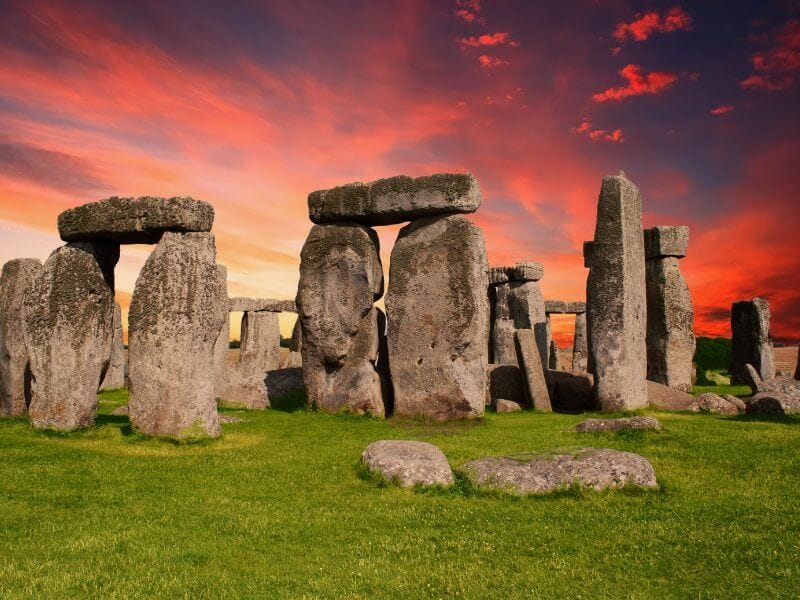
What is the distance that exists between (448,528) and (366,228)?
36.5 feet

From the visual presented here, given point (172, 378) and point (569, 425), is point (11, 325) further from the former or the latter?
point (569, 425)

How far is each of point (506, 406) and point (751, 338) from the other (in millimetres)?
13276

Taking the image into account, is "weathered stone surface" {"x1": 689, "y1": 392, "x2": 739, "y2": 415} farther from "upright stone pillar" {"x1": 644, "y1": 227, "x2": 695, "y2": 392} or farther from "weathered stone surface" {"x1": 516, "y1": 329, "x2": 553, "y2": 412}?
"upright stone pillar" {"x1": 644, "y1": 227, "x2": 695, "y2": 392}

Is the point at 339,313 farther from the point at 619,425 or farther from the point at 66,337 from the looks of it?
the point at 619,425

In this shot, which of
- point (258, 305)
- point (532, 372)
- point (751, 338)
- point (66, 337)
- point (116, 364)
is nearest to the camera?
point (66, 337)

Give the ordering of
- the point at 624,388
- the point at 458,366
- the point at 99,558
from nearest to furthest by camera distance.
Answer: the point at 99,558 → the point at 458,366 → the point at 624,388

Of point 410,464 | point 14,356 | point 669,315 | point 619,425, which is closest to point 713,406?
point 619,425

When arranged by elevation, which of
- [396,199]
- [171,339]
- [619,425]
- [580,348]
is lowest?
[619,425]

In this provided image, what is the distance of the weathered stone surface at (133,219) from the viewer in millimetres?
11062

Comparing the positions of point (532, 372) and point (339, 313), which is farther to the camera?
point (532, 372)

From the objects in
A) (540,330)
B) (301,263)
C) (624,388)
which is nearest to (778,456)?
(624,388)

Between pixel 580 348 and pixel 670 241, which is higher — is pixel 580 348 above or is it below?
below

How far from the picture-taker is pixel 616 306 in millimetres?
16453

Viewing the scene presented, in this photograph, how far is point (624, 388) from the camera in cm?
1638
